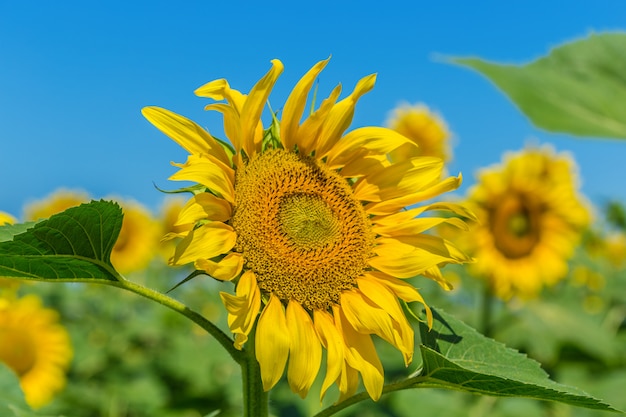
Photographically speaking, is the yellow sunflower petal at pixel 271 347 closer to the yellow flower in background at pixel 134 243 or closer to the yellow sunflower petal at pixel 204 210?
the yellow sunflower petal at pixel 204 210

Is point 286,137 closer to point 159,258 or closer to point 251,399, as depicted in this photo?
point 251,399

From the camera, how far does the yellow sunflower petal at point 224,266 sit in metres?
1.39

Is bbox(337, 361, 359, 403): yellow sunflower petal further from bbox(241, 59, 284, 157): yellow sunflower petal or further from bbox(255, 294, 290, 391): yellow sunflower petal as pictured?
bbox(241, 59, 284, 157): yellow sunflower petal

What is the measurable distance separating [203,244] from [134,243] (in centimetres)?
552

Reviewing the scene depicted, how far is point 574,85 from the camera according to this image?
6.32 ft

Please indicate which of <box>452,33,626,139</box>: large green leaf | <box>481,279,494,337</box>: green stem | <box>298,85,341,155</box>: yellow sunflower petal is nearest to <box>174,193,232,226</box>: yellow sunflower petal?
<box>298,85,341,155</box>: yellow sunflower petal

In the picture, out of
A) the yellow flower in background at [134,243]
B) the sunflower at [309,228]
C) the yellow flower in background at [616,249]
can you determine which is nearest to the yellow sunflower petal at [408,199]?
the sunflower at [309,228]

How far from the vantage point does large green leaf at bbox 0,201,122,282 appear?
1460 mm

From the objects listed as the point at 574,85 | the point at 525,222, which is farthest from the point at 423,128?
the point at 574,85

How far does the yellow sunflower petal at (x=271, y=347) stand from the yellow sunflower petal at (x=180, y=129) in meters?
0.34

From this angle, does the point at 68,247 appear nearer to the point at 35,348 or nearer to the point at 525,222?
the point at 35,348

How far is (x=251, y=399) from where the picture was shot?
1.48m

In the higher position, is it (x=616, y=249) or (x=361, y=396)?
(x=616, y=249)

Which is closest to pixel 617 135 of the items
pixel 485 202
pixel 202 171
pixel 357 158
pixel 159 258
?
pixel 357 158
